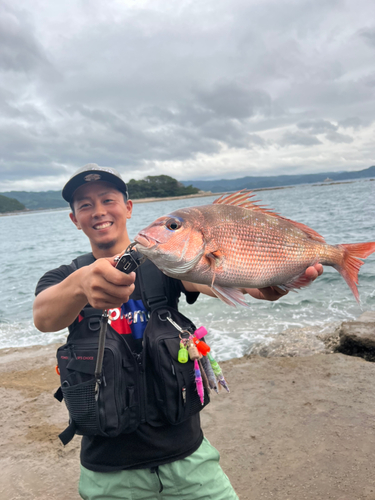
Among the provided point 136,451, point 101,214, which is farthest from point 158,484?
point 101,214

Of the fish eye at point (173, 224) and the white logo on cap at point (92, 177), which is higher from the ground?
the white logo on cap at point (92, 177)

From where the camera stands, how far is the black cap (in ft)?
8.07

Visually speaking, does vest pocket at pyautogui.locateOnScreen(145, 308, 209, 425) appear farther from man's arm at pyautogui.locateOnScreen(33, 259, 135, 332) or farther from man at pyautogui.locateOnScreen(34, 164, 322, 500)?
man's arm at pyautogui.locateOnScreen(33, 259, 135, 332)

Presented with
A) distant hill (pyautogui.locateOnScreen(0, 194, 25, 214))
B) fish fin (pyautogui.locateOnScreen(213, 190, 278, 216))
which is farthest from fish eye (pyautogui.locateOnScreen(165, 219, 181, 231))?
distant hill (pyautogui.locateOnScreen(0, 194, 25, 214))

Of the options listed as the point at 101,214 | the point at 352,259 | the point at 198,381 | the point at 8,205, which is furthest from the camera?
the point at 8,205

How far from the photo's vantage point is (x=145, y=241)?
1615 millimetres

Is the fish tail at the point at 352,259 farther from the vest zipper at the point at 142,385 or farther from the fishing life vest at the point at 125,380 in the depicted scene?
the vest zipper at the point at 142,385

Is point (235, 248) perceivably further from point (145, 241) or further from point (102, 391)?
point (102, 391)

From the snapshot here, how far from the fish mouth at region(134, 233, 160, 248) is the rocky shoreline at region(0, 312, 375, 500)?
2775 mm

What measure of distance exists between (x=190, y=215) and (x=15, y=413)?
4359mm

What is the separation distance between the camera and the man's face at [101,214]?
2434 millimetres

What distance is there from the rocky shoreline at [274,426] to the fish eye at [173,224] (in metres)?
2.76

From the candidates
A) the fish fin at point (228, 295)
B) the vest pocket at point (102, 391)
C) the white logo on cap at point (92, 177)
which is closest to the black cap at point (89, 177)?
the white logo on cap at point (92, 177)

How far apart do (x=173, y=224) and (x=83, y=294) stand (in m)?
0.58
